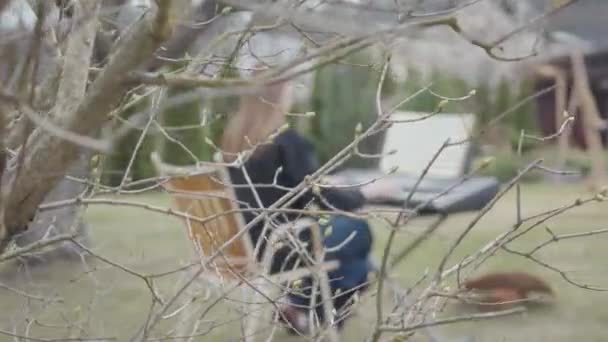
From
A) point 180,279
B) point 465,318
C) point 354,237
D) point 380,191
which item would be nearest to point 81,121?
point 465,318

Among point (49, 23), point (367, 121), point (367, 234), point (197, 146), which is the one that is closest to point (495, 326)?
point (367, 234)

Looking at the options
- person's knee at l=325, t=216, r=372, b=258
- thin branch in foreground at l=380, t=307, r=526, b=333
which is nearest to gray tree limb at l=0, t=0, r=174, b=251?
thin branch in foreground at l=380, t=307, r=526, b=333

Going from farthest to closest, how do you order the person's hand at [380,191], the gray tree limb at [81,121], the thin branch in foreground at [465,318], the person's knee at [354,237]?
the person's knee at [354,237]
the person's hand at [380,191]
the thin branch in foreground at [465,318]
the gray tree limb at [81,121]

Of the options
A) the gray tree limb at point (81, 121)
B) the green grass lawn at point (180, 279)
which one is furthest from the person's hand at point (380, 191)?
the gray tree limb at point (81, 121)

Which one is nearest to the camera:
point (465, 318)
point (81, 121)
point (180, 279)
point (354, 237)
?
point (81, 121)

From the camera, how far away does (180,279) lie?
3.21 metres

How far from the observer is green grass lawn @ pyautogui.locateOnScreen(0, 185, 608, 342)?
3543mm

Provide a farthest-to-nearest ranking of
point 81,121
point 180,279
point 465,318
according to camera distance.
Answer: point 180,279, point 465,318, point 81,121

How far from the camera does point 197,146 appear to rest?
14.5 m

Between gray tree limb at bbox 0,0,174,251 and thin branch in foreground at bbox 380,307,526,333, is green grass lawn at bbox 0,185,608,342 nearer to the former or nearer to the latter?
thin branch in foreground at bbox 380,307,526,333

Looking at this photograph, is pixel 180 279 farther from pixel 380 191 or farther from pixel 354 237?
pixel 354 237

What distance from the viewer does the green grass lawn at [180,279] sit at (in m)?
Result: 3.54

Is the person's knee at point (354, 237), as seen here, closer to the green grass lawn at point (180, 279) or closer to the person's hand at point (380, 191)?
the green grass lawn at point (180, 279)

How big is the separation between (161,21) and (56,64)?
2.88 feet
